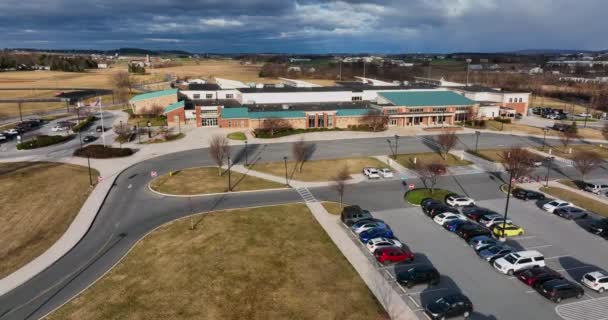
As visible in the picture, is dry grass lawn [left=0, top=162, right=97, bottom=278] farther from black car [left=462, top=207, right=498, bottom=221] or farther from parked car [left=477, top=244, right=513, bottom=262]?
black car [left=462, top=207, right=498, bottom=221]

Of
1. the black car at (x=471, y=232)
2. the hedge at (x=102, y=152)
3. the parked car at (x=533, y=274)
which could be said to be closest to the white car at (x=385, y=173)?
the black car at (x=471, y=232)

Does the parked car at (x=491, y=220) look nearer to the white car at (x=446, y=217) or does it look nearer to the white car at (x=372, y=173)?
the white car at (x=446, y=217)

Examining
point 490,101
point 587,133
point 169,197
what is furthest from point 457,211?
point 490,101

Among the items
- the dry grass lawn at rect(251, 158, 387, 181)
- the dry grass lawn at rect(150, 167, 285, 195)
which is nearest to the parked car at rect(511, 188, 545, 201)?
the dry grass lawn at rect(251, 158, 387, 181)

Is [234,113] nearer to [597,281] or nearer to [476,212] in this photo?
[476,212]

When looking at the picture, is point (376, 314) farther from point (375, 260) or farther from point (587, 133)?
point (587, 133)

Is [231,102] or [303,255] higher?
[231,102]
